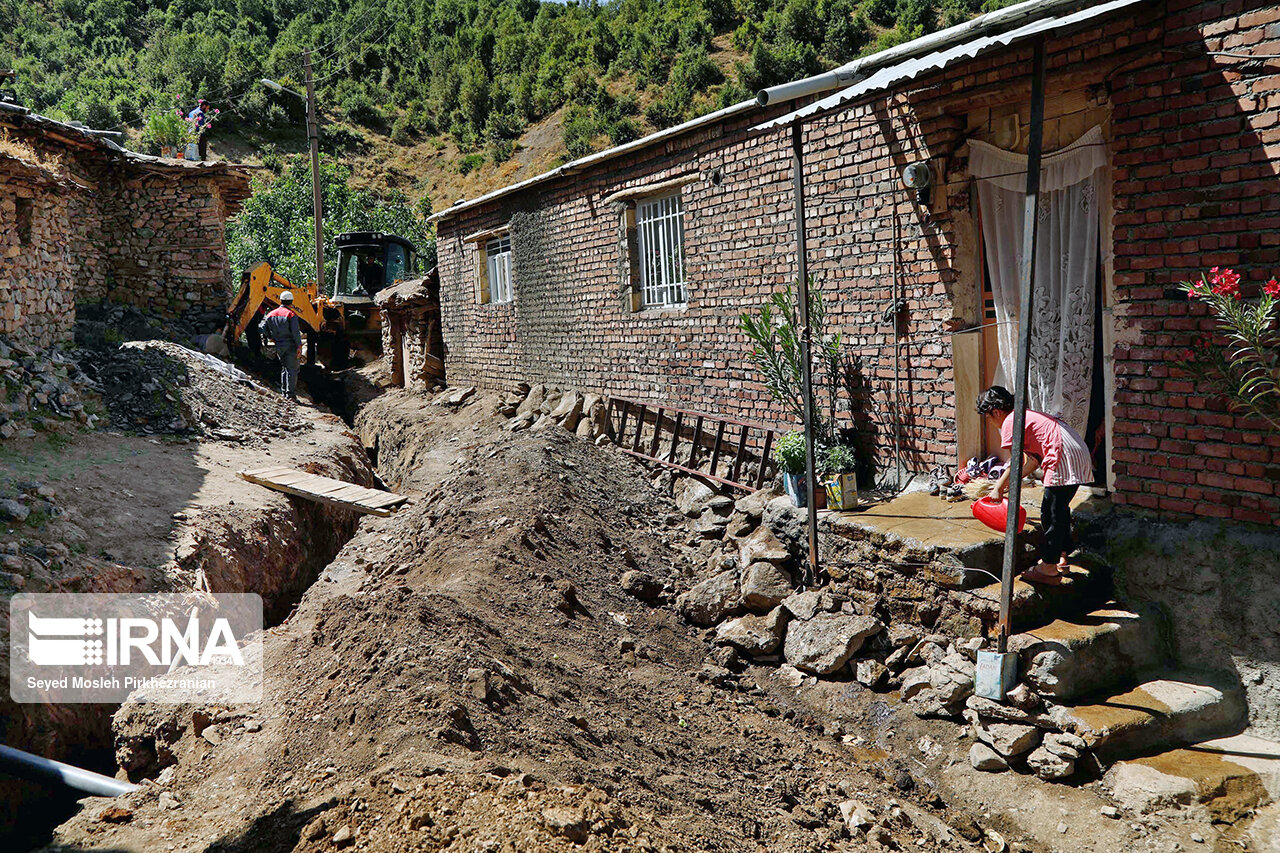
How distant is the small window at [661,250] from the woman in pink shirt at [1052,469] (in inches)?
180

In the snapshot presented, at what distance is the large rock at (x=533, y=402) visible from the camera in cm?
1173

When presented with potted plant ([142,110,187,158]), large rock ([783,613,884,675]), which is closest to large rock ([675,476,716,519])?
large rock ([783,613,884,675])

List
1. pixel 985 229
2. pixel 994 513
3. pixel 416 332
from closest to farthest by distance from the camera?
pixel 994 513 → pixel 985 229 → pixel 416 332

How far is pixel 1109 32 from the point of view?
16.0 ft

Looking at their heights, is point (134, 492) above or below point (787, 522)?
above

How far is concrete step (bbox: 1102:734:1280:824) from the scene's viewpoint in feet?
12.8

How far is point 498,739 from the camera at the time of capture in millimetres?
3887

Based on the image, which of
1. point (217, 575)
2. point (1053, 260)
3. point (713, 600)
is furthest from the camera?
point (217, 575)

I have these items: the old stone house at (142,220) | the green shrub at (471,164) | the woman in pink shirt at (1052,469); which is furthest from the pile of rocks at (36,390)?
the green shrub at (471,164)

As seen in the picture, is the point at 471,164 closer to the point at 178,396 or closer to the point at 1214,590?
the point at 178,396

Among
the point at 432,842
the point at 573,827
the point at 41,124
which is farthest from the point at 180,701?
the point at 41,124

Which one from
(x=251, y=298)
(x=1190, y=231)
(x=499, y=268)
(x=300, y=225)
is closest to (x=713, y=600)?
(x=1190, y=231)

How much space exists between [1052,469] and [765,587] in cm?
215

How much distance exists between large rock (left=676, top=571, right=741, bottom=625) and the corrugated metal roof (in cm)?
336
